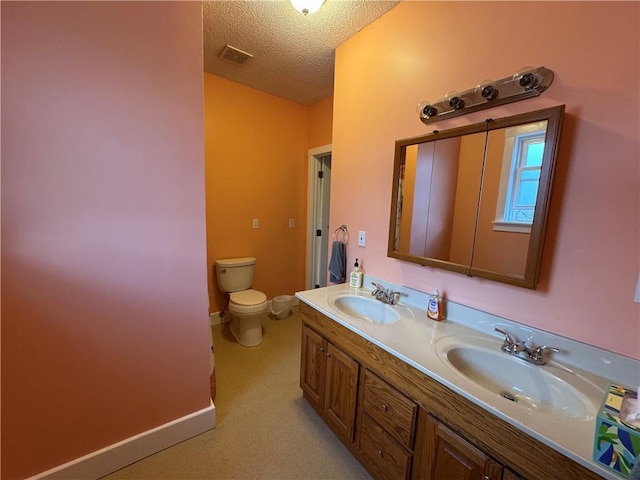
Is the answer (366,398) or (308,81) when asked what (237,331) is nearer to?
(366,398)

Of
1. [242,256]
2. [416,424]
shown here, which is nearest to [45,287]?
[416,424]

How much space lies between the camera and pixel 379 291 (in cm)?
174

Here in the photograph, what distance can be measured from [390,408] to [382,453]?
0.25 meters

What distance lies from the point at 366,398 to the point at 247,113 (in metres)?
2.83

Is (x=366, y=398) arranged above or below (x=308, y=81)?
below

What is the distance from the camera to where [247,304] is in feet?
8.17

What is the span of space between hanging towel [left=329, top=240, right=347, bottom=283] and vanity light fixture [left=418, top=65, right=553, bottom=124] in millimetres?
1044

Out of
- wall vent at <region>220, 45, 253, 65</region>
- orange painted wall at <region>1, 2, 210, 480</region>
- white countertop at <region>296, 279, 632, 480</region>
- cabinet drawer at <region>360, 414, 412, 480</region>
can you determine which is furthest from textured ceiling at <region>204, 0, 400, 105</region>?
cabinet drawer at <region>360, 414, 412, 480</region>

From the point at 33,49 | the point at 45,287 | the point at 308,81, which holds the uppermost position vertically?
the point at 308,81

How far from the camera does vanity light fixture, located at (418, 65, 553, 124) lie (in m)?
1.10

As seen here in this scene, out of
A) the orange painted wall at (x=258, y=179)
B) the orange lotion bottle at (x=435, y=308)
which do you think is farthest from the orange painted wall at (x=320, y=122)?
the orange lotion bottle at (x=435, y=308)

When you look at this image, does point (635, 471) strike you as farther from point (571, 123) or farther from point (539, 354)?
point (571, 123)

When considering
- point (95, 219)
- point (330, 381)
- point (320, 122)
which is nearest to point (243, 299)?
point (330, 381)

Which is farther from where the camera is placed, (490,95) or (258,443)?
(258,443)
